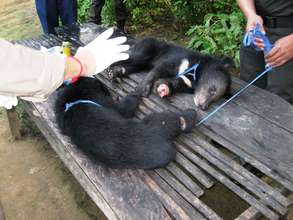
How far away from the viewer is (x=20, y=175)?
427 centimetres

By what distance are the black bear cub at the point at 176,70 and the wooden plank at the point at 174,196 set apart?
3.16 feet

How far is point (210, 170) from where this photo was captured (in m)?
2.63

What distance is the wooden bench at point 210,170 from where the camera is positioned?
92.9 inches

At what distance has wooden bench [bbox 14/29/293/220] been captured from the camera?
2.36 metres

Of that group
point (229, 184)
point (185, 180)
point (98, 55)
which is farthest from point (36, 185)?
point (98, 55)

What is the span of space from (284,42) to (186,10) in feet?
13.5

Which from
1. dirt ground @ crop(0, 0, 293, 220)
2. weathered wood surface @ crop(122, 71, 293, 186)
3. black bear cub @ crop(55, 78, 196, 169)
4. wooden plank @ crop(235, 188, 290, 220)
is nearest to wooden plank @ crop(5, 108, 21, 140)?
dirt ground @ crop(0, 0, 293, 220)

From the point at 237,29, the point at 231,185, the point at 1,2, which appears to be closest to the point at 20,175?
the point at 231,185

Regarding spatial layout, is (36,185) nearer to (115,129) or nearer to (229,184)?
(115,129)

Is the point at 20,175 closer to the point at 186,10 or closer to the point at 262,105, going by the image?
the point at 262,105

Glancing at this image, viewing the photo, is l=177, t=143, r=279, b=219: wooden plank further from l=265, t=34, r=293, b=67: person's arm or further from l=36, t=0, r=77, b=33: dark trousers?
l=36, t=0, r=77, b=33: dark trousers

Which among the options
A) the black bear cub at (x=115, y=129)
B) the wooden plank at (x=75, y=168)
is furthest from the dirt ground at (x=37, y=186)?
the black bear cub at (x=115, y=129)

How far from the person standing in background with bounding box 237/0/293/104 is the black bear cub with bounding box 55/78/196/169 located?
0.90m

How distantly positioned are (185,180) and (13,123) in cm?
296
